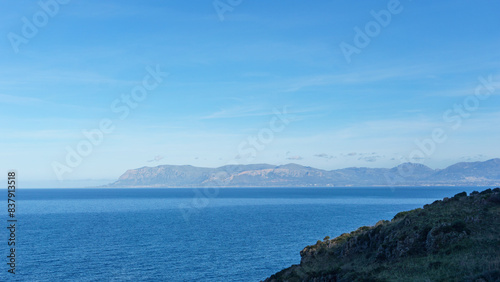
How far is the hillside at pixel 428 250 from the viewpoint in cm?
3072

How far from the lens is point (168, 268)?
233 feet

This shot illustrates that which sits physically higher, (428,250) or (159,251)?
(428,250)

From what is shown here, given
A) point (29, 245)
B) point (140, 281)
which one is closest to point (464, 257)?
point (140, 281)

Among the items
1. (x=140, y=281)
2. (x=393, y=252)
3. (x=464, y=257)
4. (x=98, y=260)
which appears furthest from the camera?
(x=98, y=260)

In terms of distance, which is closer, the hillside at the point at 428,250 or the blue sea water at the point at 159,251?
the hillside at the point at 428,250

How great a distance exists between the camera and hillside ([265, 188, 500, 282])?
3072cm

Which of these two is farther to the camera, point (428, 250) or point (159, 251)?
point (159, 251)

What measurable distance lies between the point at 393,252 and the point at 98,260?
6203 cm

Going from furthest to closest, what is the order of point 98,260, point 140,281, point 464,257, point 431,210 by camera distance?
point 98,260
point 140,281
point 431,210
point 464,257

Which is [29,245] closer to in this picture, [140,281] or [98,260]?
[98,260]

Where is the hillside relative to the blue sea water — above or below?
above

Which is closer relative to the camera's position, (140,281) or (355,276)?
(355,276)

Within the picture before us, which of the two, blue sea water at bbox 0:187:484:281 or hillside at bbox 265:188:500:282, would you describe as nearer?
hillside at bbox 265:188:500:282

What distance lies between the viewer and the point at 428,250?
120 feet
